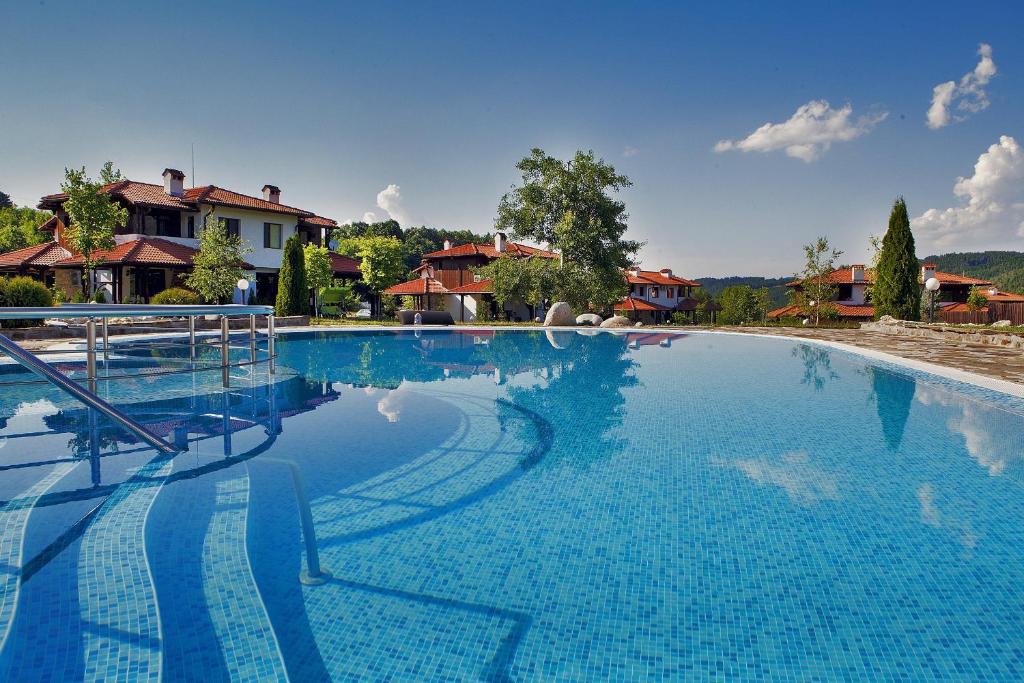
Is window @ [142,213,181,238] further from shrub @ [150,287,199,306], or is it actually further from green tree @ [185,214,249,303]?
shrub @ [150,287,199,306]

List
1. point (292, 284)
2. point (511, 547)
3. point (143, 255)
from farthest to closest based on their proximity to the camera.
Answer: point (292, 284), point (143, 255), point (511, 547)

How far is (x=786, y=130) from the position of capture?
30.7 metres

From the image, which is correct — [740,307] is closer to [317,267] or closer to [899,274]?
[899,274]

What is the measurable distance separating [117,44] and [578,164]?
2009 centimetres

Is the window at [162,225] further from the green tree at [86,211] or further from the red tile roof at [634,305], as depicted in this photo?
the red tile roof at [634,305]

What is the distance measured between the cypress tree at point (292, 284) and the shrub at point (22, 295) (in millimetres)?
9953

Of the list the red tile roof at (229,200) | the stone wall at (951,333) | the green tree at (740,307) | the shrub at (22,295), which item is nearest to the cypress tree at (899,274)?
the stone wall at (951,333)

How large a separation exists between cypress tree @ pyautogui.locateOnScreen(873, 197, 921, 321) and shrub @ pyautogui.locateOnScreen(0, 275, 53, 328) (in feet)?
122

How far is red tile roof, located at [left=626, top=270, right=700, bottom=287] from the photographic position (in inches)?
2222

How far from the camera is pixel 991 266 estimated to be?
287 ft

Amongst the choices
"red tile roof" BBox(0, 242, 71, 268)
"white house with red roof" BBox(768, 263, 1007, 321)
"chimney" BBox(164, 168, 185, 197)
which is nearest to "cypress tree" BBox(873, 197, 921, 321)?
"white house with red roof" BBox(768, 263, 1007, 321)

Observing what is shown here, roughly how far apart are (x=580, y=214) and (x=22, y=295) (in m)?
23.3

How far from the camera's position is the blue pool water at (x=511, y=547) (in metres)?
2.79

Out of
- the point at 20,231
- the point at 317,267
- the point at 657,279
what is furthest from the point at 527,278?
the point at 20,231
